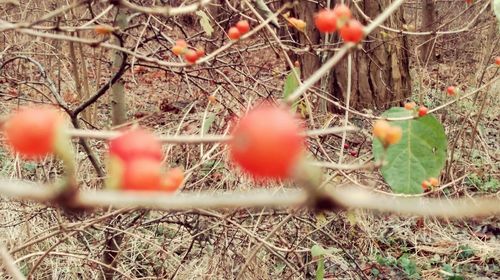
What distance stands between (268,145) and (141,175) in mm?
91

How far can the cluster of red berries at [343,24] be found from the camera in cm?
49

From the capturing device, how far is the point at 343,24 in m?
0.53

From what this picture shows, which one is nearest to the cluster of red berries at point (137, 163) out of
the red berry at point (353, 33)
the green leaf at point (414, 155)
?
the red berry at point (353, 33)

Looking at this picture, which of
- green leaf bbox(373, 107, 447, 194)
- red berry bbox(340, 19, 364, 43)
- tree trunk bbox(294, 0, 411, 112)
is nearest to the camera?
red berry bbox(340, 19, 364, 43)

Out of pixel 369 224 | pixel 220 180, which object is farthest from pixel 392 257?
pixel 220 180

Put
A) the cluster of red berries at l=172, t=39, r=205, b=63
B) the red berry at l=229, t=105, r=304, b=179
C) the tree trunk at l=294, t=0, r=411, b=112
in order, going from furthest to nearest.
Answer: the tree trunk at l=294, t=0, r=411, b=112 → the cluster of red berries at l=172, t=39, r=205, b=63 → the red berry at l=229, t=105, r=304, b=179

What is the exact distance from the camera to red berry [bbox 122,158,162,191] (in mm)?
343

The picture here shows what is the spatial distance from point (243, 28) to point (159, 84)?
6006 millimetres

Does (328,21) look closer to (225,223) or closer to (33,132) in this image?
(33,132)

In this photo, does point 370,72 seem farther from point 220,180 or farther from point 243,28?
point 243,28

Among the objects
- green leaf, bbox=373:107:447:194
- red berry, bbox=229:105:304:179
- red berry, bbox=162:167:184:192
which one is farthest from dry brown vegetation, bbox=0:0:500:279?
red berry, bbox=229:105:304:179

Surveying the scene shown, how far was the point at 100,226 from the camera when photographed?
2.04m

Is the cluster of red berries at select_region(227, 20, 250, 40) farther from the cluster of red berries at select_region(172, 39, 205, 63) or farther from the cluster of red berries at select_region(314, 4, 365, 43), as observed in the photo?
the cluster of red berries at select_region(314, 4, 365, 43)

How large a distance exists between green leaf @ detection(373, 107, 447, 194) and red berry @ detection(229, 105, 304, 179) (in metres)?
0.67
